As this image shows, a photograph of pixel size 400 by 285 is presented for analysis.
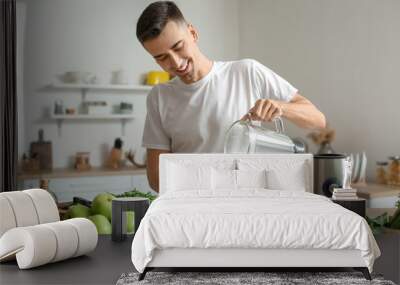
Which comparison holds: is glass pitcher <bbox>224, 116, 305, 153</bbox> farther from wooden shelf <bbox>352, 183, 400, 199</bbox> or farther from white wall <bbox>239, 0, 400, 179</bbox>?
white wall <bbox>239, 0, 400, 179</bbox>

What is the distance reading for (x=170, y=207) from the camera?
9.84ft

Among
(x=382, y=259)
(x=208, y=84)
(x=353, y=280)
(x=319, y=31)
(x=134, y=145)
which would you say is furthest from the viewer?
(x=134, y=145)

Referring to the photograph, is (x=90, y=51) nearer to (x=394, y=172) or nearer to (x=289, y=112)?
(x=394, y=172)

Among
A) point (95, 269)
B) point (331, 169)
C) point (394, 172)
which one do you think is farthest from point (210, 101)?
point (394, 172)

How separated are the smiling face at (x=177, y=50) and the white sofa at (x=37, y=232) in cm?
102

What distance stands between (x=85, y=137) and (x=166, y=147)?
3132mm

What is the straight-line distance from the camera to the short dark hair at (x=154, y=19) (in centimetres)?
374

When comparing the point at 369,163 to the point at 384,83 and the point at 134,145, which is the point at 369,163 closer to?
Result: the point at 384,83

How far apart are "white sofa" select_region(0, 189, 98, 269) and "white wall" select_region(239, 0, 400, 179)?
3629 millimetres

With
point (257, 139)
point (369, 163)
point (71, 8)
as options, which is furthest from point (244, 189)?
point (71, 8)

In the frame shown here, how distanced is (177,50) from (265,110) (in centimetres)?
65

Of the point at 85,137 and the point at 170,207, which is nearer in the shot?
the point at 170,207

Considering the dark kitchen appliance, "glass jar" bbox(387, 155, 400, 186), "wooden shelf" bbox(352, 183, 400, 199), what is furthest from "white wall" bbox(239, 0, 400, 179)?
the dark kitchen appliance

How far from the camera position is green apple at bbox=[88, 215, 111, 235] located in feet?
12.2
